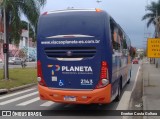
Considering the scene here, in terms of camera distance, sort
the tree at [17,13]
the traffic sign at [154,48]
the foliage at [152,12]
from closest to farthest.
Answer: the traffic sign at [154,48], the tree at [17,13], the foliage at [152,12]

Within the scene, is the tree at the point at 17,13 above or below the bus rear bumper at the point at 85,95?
above

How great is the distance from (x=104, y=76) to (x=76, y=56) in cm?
111

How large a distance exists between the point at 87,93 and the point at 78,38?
177cm

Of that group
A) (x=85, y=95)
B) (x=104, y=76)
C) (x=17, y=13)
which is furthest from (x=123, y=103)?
(x=17, y=13)

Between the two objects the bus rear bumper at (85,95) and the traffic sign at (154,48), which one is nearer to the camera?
the bus rear bumper at (85,95)

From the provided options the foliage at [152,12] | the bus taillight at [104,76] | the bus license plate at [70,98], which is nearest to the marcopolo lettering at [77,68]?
the bus taillight at [104,76]

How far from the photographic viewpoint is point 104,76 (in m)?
11.7

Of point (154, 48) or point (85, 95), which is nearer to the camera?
point (85, 95)

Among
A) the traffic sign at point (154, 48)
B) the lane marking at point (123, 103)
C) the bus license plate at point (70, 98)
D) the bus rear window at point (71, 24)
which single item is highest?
the bus rear window at point (71, 24)

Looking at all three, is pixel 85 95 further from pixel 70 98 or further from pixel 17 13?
pixel 17 13

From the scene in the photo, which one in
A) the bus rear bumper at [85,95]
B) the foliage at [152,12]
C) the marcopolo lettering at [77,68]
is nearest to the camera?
the bus rear bumper at [85,95]

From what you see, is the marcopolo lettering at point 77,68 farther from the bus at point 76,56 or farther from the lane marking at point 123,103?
the lane marking at point 123,103

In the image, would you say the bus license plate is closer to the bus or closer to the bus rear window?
Result: the bus

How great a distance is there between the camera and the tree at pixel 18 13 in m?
23.0
